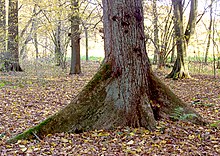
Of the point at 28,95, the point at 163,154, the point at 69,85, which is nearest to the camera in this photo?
the point at 163,154

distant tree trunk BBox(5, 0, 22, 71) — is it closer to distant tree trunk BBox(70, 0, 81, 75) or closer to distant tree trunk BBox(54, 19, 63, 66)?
distant tree trunk BBox(54, 19, 63, 66)

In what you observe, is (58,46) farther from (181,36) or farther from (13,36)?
(181,36)

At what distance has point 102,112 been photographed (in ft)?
17.3

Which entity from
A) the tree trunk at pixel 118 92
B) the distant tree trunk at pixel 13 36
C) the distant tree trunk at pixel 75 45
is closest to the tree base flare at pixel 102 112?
the tree trunk at pixel 118 92

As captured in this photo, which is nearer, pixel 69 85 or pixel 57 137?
pixel 57 137

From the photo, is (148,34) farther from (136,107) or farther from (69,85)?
(136,107)

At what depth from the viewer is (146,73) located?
5461mm

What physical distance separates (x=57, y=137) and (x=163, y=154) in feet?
6.67

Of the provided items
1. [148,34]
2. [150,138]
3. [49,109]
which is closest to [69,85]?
[49,109]

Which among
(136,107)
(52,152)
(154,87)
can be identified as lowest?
(52,152)

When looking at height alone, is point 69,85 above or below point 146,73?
→ below

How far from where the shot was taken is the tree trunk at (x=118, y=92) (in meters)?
5.21

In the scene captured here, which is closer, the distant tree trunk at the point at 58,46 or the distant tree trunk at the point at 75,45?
the distant tree trunk at the point at 75,45

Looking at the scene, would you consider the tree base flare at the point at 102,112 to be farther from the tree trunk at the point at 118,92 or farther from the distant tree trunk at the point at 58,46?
the distant tree trunk at the point at 58,46
